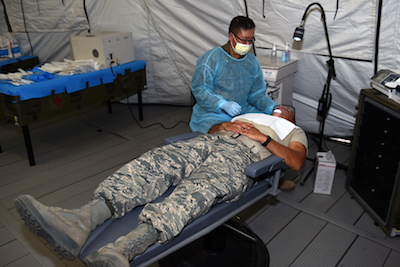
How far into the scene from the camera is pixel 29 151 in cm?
248

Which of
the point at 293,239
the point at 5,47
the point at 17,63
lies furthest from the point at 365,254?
the point at 5,47

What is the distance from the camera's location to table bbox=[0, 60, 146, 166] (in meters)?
2.29

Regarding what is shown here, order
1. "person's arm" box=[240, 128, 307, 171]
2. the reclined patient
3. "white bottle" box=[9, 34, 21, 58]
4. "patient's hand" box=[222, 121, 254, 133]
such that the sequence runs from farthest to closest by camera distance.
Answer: "white bottle" box=[9, 34, 21, 58]
"patient's hand" box=[222, 121, 254, 133]
"person's arm" box=[240, 128, 307, 171]
the reclined patient

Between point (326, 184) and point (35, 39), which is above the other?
point (35, 39)

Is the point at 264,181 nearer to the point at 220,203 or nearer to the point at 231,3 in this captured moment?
the point at 220,203

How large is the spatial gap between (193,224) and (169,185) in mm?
279

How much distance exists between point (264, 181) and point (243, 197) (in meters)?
0.17

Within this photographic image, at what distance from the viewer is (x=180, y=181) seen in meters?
1.48

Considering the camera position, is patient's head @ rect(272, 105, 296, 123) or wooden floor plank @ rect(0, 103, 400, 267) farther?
patient's head @ rect(272, 105, 296, 123)

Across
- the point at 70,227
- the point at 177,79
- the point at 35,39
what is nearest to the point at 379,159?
the point at 70,227

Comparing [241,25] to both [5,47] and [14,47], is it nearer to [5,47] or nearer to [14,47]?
[5,47]

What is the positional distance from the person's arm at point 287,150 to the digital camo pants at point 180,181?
9 centimetres

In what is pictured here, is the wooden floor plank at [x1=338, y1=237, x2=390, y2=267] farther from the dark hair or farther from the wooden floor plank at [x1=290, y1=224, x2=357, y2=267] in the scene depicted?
the dark hair

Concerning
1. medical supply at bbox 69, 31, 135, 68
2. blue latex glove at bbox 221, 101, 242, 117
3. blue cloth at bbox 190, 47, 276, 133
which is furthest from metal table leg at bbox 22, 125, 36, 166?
blue latex glove at bbox 221, 101, 242, 117
